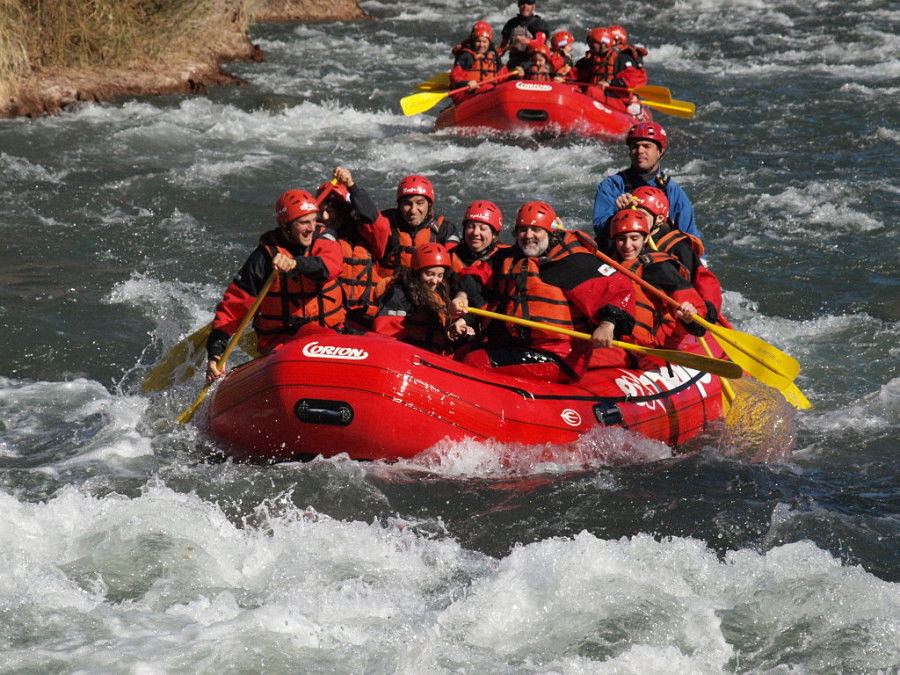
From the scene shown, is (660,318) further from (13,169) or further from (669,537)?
(13,169)

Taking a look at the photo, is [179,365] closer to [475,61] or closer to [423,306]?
[423,306]

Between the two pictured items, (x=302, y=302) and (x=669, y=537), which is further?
(x=302, y=302)

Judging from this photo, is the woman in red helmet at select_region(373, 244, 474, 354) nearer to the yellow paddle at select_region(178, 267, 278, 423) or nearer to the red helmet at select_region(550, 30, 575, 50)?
the yellow paddle at select_region(178, 267, 278, 423)

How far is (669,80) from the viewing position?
17.5 m

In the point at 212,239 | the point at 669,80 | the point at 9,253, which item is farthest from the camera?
the point at 669,80

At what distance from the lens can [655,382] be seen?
22.2ft

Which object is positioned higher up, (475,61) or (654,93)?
(475,61)

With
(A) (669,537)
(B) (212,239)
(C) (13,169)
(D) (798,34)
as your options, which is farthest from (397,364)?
(D) (798,34)

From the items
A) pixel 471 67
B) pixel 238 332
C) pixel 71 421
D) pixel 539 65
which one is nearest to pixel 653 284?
pixel 238 332

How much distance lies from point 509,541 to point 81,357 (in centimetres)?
376

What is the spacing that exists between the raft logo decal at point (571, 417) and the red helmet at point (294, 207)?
1.72 metres

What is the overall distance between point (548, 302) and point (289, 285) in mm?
1425

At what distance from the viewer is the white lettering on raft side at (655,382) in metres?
6.62

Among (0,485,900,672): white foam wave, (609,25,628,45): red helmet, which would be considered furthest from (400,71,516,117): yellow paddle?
(0,485,900,672): white foam wave
